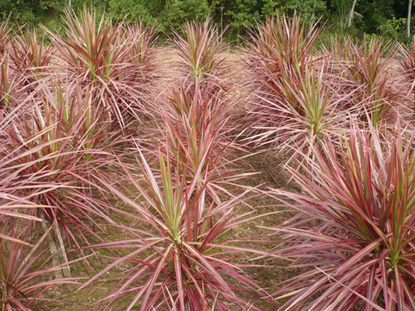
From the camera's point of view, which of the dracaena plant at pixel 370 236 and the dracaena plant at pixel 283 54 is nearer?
the dracaena plant at pixel 370 236

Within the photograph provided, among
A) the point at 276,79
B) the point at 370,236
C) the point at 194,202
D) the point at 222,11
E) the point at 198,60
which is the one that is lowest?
the point at 370,236

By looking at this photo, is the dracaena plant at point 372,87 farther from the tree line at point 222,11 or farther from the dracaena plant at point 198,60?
the tree line at point 222,11

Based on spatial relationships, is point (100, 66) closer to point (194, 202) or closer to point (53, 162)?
point (53, 162)

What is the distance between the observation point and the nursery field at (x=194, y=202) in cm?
142

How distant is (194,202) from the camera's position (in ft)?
4.90

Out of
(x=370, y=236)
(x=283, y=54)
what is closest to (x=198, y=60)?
(x=283, y=54)

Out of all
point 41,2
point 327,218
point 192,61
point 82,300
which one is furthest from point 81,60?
point 41,2

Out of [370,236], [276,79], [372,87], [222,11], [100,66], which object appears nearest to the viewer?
Result: [370,236]

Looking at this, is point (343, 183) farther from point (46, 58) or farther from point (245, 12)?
point (245, 12)

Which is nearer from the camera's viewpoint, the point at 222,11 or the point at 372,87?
the point at 372,87

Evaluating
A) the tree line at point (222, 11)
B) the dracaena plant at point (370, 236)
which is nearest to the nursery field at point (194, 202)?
the dracaena plant at point (370, 236)

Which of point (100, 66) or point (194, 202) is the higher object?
point (100, 66)

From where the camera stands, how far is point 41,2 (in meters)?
14.7

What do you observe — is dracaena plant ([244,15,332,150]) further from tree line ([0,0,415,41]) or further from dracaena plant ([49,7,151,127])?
tree line ([0,0,415,41])
